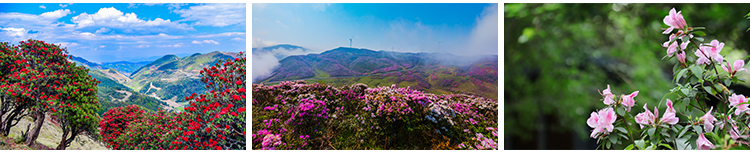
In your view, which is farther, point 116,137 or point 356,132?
point 116,137

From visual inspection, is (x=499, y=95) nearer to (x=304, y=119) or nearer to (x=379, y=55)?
(x=379, y=55)

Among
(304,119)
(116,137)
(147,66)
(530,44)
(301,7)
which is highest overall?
(301,7)

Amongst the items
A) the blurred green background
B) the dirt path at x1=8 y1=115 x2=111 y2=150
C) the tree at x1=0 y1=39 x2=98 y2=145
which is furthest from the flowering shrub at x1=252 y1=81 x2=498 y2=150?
the tree at x1=0 y1=39 x2=98 y2=145

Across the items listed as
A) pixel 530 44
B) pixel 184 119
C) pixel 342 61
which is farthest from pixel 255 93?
pixel 530 44

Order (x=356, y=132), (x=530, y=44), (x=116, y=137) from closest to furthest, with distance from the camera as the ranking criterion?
1. (x=356, y=132)
2. (x=116, y=137)
3. (x=530, y=44)

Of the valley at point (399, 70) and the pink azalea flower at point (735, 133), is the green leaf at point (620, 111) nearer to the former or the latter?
the pink azalea flower at point (735, 133)

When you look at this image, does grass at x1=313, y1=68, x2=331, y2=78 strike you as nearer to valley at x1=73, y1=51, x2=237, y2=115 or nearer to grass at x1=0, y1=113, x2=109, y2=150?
valley at x1=73, y1=51, x2=237, y2=115
